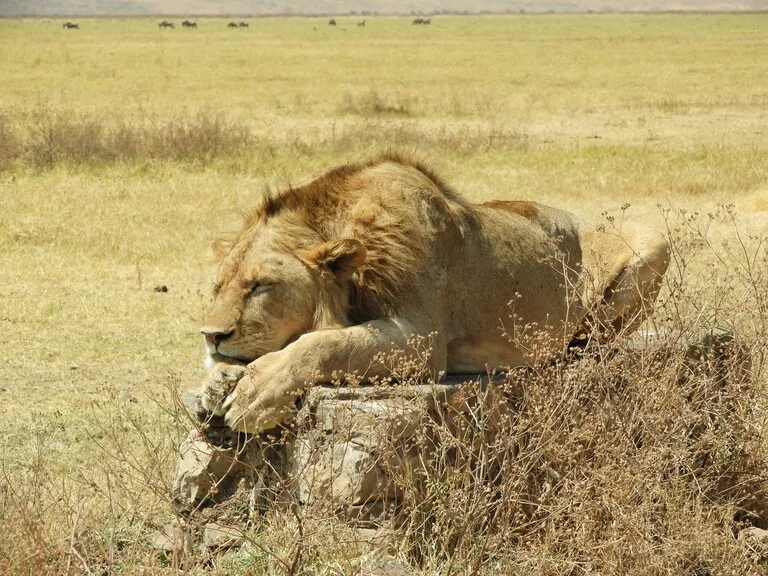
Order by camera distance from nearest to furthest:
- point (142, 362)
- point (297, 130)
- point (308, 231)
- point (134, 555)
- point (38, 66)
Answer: point (134, 555) → point (308, 231) → point (142, 362) → point (297, 130) → point (38, 66)

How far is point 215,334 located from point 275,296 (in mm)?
317

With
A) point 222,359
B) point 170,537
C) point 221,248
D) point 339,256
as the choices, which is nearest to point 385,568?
point 170,537

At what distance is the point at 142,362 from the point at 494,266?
3.80 metres

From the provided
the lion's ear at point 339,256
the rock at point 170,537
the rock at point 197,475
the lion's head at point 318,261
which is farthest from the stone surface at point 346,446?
the lion's ear at point 339,256

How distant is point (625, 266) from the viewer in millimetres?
6406

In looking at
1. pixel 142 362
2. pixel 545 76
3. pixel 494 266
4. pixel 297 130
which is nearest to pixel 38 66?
pixel 545 76

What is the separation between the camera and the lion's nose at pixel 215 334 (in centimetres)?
489

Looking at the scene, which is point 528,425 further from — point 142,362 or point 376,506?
point 142,362

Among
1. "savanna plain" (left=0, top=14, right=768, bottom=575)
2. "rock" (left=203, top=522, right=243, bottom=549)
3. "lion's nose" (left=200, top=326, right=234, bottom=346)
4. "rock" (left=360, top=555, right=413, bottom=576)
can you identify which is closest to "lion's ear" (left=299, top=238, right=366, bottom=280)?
"lion's nose" (left=200, top=326, right=234, bottom=346)

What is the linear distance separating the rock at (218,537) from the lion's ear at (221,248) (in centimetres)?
135

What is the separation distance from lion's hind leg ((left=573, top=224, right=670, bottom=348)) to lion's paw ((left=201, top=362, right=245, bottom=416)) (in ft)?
7.34

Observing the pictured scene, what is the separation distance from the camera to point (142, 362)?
8617mm

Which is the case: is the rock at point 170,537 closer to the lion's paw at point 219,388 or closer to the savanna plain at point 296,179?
the savanna plain at point 296,179

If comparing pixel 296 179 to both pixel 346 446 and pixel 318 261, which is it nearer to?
pixel 318 261
